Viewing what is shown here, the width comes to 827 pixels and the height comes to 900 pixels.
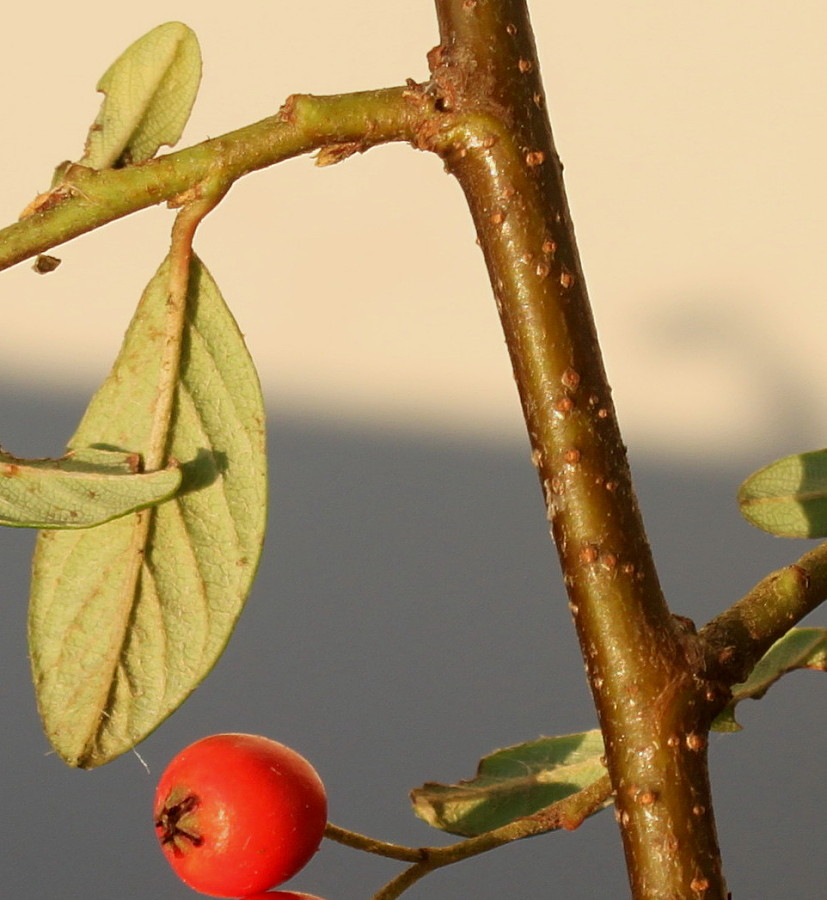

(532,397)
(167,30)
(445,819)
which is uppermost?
(167,30)

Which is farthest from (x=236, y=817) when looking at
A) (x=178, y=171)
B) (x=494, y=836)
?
(x=178, y=171)

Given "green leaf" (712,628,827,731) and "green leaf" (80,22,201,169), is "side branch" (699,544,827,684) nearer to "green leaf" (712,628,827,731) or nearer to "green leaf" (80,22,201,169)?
"green leaf" (712,628,827,731)

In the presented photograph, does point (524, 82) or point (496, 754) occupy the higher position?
point (524, 82)

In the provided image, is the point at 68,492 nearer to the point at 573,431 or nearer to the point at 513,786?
the point at 573,431

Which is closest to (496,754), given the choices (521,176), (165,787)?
(165,787)

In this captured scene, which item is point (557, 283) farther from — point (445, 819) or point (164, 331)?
point (445, 819)

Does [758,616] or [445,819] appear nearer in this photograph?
[758,616]
